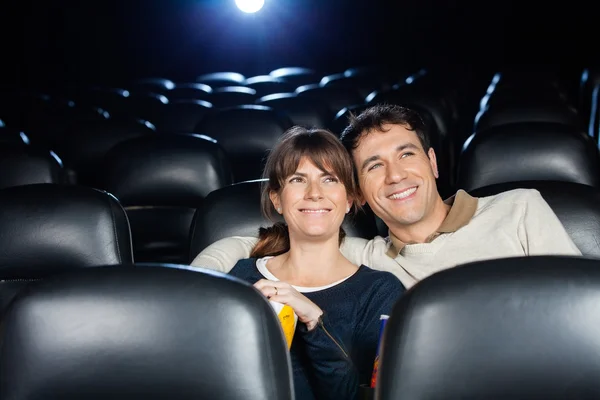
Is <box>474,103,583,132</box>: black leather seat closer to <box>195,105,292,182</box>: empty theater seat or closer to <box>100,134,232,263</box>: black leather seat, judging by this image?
<box>195,105,292,182</box>: empty theater seat

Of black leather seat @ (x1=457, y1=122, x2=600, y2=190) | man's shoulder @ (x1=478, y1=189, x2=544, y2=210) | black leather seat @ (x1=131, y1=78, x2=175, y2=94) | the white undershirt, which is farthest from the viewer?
black leather seat @ (x1=131, y1=78, x2=175, y2=94)

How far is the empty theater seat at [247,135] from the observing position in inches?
174

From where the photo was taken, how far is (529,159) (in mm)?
2924

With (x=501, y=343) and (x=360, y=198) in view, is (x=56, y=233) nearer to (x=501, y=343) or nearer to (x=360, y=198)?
(x=360, y=198)

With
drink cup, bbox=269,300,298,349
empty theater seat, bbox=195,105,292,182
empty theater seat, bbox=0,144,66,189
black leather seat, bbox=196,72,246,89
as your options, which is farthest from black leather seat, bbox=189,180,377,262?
black leather seat, bbox=196,72,246,89

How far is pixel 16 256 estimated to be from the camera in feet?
7.73

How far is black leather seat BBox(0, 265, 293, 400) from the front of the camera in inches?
52.4

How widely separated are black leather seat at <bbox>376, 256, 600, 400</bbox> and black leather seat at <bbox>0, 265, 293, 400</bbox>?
212 mm

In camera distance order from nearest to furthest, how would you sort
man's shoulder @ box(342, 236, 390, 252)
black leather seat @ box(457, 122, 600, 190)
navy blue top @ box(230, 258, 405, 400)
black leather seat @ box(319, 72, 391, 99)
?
navy blue top @ box(230, 258, 405, 400), man's shoulder @ box(342, 236, 390, 252), black leather seat @ box(457, 122, 600, 190), black leather seat @ box(319, 72, 391, 99)

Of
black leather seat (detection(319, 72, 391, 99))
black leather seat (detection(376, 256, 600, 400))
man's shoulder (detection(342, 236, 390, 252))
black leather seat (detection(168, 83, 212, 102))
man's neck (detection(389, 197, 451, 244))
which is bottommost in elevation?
black leather seat (detection(319, 72, 391, 99))

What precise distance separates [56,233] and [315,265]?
2.24 ft

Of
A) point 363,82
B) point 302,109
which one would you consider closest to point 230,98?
point 302,109

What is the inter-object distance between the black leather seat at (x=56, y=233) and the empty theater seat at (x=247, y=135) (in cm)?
198

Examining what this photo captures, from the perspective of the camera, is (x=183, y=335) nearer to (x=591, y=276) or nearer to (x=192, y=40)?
(x=591, y=276)
